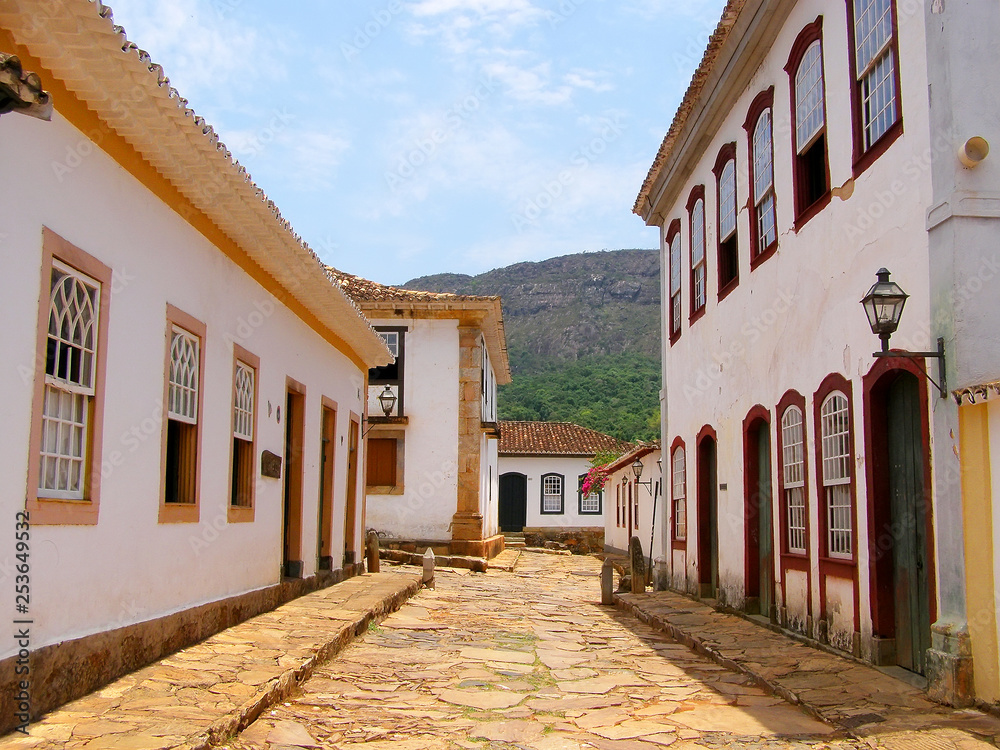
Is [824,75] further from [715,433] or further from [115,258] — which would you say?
[115,258]

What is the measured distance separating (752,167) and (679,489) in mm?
5838

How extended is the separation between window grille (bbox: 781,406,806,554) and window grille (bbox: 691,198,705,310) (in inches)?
157

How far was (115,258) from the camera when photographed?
258 inches

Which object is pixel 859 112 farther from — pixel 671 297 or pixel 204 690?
pixel 671 297

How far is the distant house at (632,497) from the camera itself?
2014 cm

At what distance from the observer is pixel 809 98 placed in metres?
9.47

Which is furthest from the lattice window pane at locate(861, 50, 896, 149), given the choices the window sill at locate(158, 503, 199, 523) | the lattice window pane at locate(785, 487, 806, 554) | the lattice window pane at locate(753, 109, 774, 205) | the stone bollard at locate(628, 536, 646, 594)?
the stone bollard at locate(628, 536, 646, 594)

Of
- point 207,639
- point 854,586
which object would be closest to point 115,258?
point 207,639

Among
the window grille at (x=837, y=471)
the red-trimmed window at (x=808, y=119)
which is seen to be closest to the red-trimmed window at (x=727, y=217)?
the red-trimmed window at (x=808, y=119)

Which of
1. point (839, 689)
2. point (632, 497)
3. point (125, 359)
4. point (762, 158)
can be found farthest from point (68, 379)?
point (632, 497)

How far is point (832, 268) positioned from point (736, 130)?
393 centimetres

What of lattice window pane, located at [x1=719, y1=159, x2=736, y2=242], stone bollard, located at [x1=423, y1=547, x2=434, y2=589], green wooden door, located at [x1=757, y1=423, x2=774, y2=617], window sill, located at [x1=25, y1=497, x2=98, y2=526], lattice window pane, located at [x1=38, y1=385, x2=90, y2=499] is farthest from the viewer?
stone bollard, located at [x1=423, y1=547, x2=434, y2=589]

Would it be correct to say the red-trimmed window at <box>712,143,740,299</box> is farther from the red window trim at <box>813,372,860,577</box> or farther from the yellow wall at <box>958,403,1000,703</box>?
the yellow wall at <box>958,403,1000,703</box>

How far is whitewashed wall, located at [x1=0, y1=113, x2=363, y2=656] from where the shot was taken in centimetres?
526
